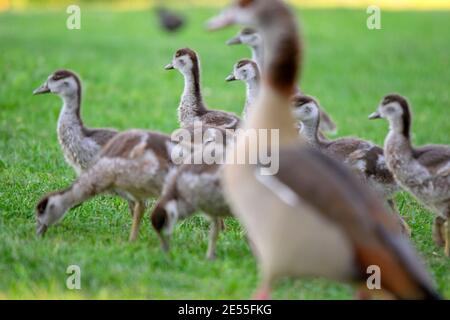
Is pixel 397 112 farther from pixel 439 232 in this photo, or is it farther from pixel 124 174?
pixel 124 174

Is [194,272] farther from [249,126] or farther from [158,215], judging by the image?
[249,126]

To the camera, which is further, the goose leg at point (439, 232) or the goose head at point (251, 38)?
the goose head at point (251, 38)

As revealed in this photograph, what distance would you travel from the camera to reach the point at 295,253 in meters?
4.62

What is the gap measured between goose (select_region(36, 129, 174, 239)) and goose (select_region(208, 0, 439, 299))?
1.37 metres

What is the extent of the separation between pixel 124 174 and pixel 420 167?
2.44m

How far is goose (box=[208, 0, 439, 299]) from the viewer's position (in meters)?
4.42

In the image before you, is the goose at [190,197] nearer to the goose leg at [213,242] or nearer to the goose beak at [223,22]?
the goose leg at [213,242]

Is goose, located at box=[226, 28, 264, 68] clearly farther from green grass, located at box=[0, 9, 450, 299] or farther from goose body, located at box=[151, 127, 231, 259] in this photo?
goose body, located at box=[151, 127, 231, 259]

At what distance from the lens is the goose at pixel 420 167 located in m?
6.75

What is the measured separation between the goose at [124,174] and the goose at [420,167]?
197 centimetres

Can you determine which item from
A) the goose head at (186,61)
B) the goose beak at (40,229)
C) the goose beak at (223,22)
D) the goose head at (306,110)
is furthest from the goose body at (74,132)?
the goose beak at (223,22)

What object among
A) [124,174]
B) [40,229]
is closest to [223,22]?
[124,174]

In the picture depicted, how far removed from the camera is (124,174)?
21.0ft

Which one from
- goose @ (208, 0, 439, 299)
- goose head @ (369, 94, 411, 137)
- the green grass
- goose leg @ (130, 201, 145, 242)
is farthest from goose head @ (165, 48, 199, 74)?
goose @ (208, 0, 439, 299)
